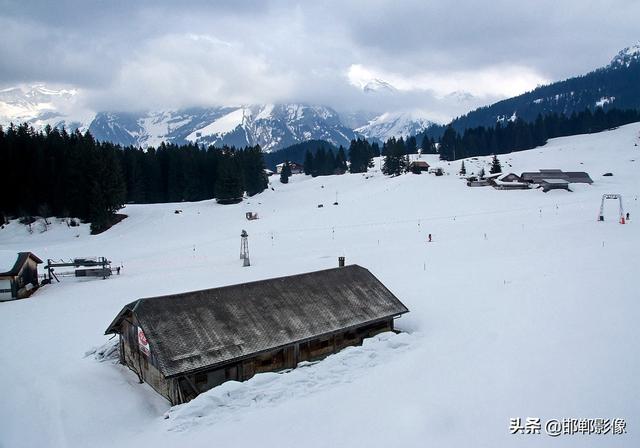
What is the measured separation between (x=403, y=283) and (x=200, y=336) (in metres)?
18.0

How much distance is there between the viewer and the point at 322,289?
74.8 feet

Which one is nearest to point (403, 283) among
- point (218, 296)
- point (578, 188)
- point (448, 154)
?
point (218, 296)

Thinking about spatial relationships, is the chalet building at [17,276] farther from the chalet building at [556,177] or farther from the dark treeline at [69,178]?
the chalet building at [556,177]

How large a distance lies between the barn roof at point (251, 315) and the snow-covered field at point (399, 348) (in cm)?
148

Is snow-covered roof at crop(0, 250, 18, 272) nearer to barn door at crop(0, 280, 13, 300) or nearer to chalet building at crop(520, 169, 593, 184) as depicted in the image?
barn door at crop(0, 280, 13, 300)

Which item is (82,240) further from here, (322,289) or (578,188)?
(578,188)

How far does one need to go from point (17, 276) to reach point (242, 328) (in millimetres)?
23389

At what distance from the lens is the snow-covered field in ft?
46.0

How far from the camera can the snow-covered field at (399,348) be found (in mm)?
14016

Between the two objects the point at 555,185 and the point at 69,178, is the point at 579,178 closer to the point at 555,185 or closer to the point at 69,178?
the point at 555,185

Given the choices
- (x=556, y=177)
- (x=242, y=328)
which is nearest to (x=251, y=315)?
(x=242, y=328)

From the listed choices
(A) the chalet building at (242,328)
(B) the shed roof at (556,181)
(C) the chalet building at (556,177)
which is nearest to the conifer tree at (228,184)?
(C) the chalet building at (556,177)

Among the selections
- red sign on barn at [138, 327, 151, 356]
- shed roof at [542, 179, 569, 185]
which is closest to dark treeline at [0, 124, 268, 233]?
red sign on barn at [138, 327, 151, 356]

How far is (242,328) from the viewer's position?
18.7 meters
